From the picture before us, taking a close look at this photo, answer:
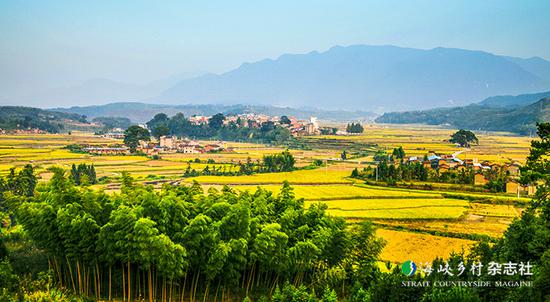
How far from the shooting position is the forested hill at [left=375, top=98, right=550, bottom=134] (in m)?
80.3

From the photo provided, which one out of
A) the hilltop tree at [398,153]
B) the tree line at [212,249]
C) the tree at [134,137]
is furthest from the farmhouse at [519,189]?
the tree at [134,137]

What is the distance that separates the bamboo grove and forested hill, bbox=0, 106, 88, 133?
214ft

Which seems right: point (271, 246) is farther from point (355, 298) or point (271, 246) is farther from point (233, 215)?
point (355, 298)

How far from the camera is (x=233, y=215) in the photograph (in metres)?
11.4

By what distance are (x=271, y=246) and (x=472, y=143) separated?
5260 centimetres

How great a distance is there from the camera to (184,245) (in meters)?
10.9

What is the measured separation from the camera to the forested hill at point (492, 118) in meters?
80.3

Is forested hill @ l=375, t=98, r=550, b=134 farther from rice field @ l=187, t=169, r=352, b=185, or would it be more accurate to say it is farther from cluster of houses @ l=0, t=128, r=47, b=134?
cluster of houses @ l=0, t=128, r=47, b=134

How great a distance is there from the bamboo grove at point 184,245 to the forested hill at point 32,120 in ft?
214

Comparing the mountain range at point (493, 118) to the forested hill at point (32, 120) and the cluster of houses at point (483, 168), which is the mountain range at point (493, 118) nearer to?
the cluster of houses at point (483, 168)

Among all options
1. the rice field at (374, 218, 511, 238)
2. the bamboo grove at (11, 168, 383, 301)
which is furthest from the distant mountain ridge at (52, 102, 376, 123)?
the bamboo grove at (11, 168, 383, 301)

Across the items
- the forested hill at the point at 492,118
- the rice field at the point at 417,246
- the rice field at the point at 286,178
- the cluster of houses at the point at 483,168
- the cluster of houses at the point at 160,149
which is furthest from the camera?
the forested hill at the point at 492,118

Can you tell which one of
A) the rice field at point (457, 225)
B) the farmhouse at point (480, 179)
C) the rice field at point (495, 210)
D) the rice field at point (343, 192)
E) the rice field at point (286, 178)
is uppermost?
the farmhouse at point (480, 179)

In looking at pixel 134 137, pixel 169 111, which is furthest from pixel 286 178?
pixel 169 111
